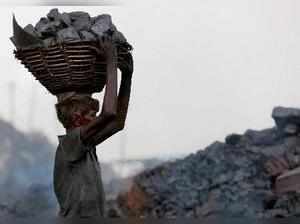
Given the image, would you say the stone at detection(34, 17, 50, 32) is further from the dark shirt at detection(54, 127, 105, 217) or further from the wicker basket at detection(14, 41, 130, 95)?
the dark shirt at detection(54, 127, 105, 217)

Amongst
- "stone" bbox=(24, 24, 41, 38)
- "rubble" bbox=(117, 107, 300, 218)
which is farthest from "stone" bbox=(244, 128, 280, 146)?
"stone" bbox=(24, 24, 41, 38)

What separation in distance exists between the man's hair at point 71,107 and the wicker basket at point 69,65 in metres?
0.02

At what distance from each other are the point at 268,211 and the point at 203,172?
46 cm

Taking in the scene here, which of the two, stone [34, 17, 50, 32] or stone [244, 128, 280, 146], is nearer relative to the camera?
stone [34, 17, 50, 32]

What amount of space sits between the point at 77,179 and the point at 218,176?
2387mm

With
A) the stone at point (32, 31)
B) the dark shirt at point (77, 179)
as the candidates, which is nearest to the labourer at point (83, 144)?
the dark shirt at point (77, 179)

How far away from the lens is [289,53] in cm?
402

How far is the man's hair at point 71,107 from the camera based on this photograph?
1534mm

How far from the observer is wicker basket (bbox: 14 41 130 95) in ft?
4.93

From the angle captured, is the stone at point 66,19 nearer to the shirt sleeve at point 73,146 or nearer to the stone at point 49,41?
the stone at point 49,41

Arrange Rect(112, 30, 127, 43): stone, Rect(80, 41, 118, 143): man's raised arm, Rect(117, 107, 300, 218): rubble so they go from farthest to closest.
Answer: Rect(117, 107, 300, 218): rubble
Rect(112, 30, 127, 43): stone
Rect(80, 41, 118, 143): man's raised arm

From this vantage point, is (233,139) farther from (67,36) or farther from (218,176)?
(67,36)

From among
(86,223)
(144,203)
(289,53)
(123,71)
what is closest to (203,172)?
(144,203)

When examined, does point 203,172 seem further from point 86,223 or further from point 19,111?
point 86,223
